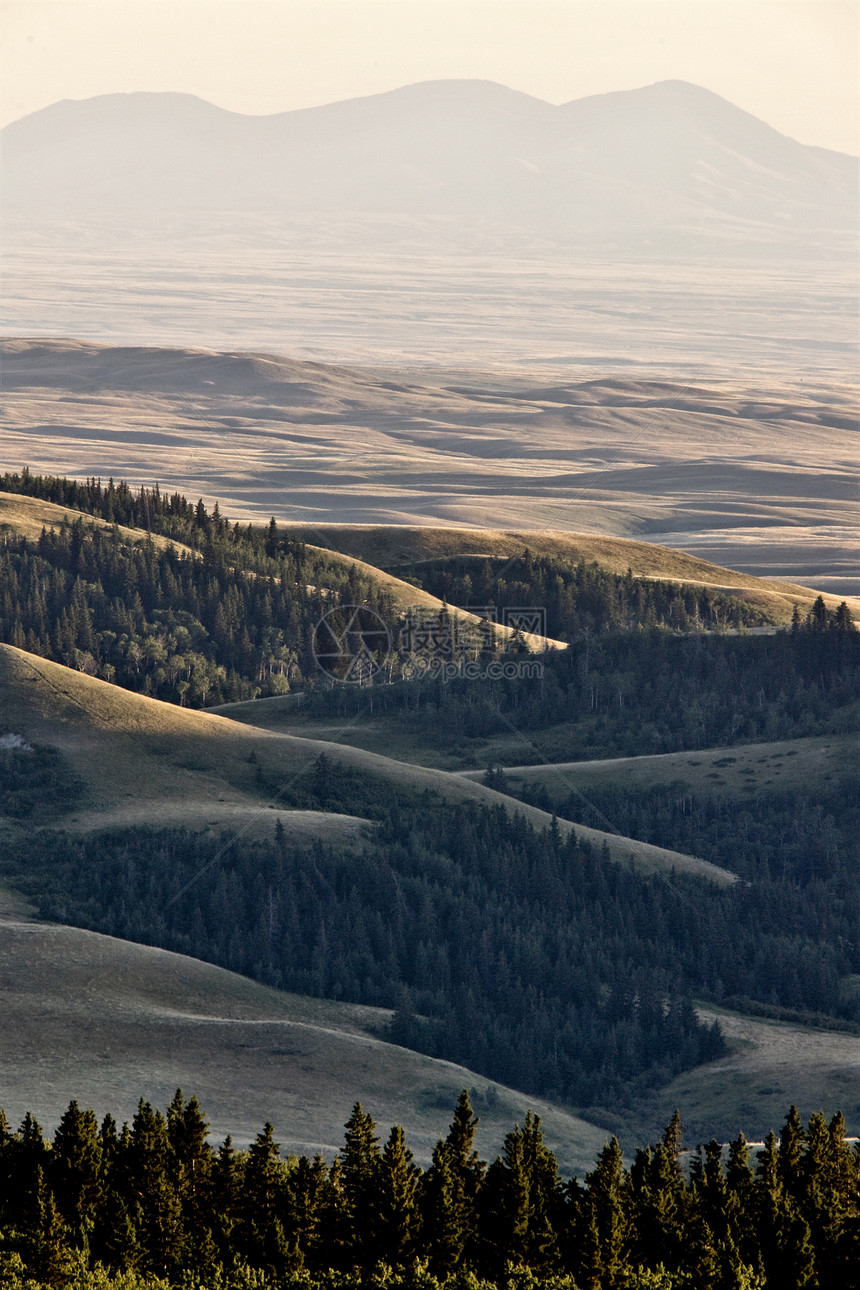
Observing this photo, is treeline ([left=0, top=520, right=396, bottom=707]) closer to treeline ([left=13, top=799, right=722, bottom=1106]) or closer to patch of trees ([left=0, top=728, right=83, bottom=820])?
patch of trees ([left=0, top=728, right=83, bottom=820])

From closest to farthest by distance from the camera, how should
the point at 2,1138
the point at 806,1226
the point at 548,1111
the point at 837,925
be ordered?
1. the point at 806,1226
2. the point at 2,1138
3. the point at 548,1111
4. the point at 837,925

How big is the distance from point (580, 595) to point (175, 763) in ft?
275

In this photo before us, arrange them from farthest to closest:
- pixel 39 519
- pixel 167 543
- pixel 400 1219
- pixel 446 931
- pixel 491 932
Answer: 1. pixel 167 543
2. pixel 39 519
3. pixel 446 931
4. pixel 491 932
5. pixel 400 1219

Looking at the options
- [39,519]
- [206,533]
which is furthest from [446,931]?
[206,533]

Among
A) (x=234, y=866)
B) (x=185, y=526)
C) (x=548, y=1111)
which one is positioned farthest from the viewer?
(x=185, y=526)

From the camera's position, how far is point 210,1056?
69438 millimetres

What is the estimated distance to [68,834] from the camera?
9638 centimetres

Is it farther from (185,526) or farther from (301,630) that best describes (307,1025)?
(185,526)

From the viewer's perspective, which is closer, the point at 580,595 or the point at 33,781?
the point at 33,781

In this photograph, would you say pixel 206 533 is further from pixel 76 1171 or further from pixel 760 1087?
pixel 76 1171

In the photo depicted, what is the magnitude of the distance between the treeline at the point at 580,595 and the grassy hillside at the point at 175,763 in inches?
2477

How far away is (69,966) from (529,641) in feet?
Answer: 315

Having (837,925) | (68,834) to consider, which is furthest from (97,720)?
(837,925)

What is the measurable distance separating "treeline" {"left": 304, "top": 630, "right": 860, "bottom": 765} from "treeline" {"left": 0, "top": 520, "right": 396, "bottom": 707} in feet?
48.2
